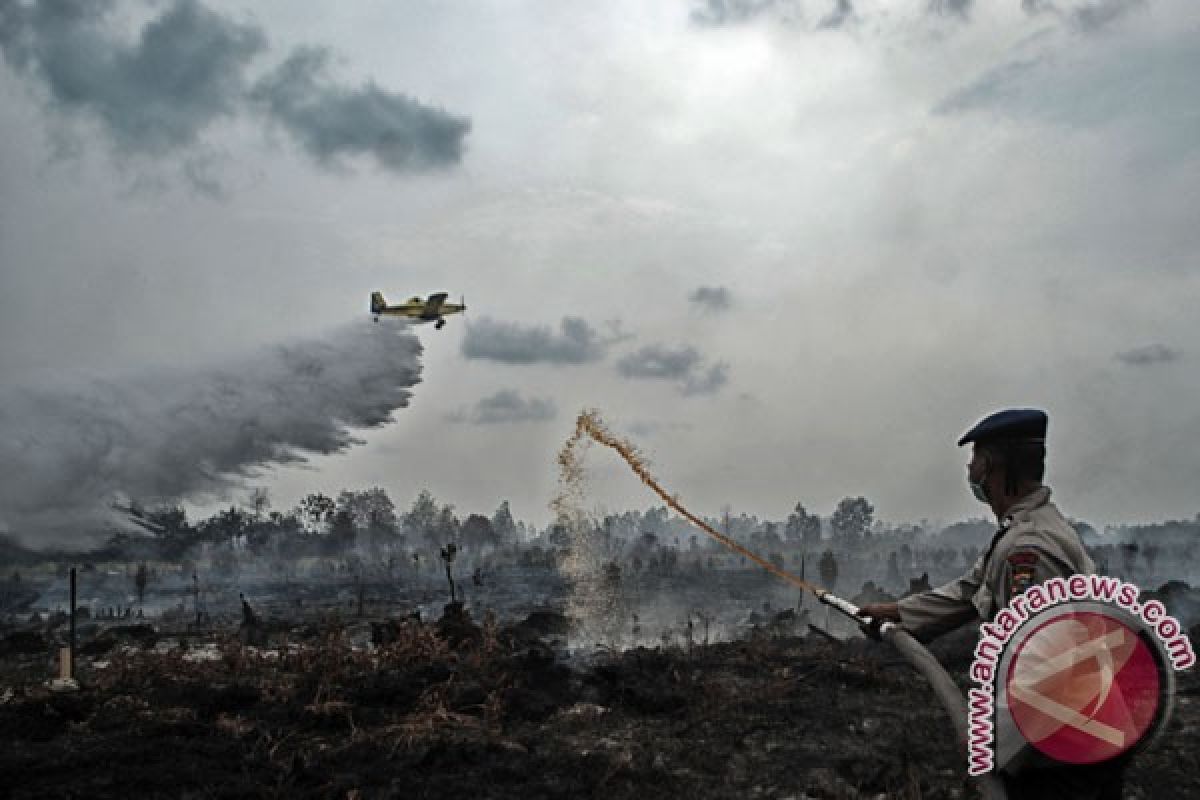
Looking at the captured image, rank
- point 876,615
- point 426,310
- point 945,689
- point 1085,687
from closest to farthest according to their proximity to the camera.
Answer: point 1085,687 → point 945,689 → point 876,615 → point 426,310

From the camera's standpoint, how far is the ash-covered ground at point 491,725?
354 inches

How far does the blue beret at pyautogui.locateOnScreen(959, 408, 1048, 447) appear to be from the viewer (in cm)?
335

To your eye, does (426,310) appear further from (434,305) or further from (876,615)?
(876,615)

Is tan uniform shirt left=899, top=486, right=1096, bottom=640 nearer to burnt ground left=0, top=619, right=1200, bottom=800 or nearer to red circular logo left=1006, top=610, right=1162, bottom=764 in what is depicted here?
red circular logo left=1006, top=610, right=1162, bottom=764

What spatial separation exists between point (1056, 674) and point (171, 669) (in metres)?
15.6

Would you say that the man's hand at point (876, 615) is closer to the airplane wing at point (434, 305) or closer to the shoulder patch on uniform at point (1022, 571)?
the shoulder patch on uniform at point (1022, 571)

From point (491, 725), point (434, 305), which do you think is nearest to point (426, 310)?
point (434, 305)

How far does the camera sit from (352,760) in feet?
32.2

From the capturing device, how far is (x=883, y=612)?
403cm

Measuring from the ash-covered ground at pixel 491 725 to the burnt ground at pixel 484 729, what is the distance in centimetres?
4

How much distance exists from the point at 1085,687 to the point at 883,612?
168 cm

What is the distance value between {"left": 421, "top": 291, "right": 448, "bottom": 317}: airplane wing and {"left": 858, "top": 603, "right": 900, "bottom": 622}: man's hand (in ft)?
101

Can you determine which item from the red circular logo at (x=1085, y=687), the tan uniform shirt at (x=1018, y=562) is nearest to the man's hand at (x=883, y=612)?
the tan uniform shirt at (x=1018, y=562)

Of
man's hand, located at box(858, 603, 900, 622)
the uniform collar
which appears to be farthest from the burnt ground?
the uniform collar
